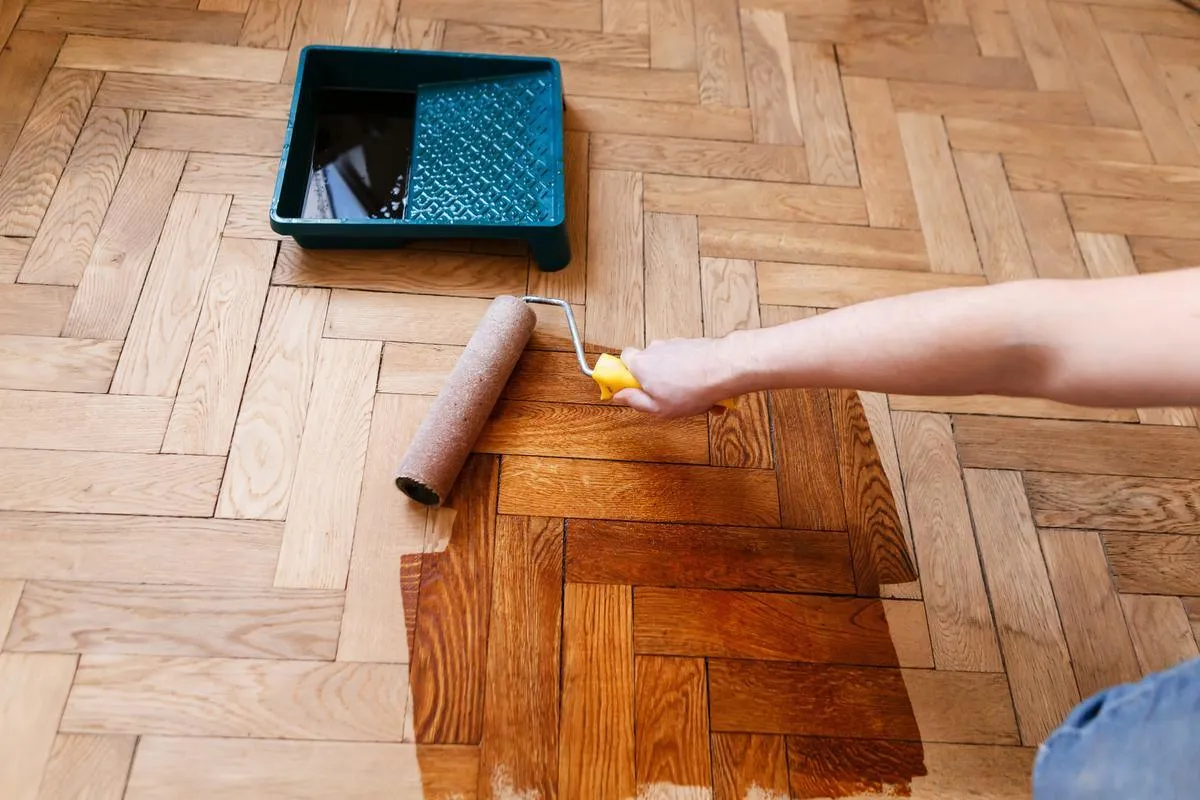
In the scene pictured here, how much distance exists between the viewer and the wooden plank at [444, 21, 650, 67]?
1.54 meters

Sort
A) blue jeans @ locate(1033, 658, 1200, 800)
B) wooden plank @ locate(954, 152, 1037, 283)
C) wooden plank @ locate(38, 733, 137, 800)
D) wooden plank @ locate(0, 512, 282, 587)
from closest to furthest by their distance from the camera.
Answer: blue jeans @ locate(1033, 658, 1200, 800), wooden plank @ locate(38, 733, 137, 800), wooden plank @ locate(0, 512, 282, 587), wooden plank @ locate(954, 152, 1037, 283)

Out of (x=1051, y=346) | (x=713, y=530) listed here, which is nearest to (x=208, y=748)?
(x=713, y=530)

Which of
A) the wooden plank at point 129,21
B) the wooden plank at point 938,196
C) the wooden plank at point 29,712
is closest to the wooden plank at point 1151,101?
the wooden plank at point 938,196

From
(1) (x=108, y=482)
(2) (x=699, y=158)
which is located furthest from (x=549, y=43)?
(1) (x=108, y=482)

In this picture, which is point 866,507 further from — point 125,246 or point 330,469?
point 125,246

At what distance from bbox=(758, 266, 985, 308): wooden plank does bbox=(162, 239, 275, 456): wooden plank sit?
776mm

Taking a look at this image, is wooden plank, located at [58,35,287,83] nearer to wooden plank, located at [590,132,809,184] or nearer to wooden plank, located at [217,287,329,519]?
wooden plank, located at [217,287,329,519]

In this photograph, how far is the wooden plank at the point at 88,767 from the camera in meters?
0.92

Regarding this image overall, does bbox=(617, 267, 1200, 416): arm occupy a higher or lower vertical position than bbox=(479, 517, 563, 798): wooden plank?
higher

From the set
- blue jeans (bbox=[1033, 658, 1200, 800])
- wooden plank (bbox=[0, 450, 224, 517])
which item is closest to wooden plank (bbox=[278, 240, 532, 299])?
wooden plank (bbox=[0, 450, 224, 517])

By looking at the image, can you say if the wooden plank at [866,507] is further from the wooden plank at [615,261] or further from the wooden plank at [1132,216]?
the wooden plank at [1132,216]

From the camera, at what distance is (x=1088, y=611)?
3.62ft

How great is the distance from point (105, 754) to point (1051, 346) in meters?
→ 1.07

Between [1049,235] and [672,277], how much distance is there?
664mm
